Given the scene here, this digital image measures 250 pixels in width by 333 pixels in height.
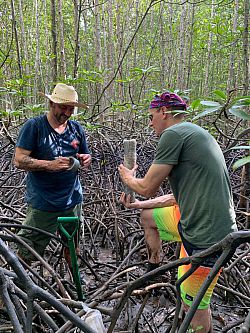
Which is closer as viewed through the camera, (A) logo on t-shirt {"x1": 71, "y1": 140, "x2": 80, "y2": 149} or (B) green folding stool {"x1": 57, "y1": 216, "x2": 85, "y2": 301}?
(B) green folding stool {"x1": 57, "y1": 216, "x2": 85, "y2": 301}

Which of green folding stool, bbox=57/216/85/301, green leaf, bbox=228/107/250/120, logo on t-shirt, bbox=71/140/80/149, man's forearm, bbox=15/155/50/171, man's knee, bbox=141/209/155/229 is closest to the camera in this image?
green leaf, bbox=228/107/250/120

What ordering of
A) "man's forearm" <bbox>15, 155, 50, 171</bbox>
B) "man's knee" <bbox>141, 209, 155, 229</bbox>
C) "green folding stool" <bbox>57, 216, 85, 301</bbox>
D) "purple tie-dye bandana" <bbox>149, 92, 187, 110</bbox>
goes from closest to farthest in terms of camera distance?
1. "green folding stool" <bbox>57, 216, 85, 301</bbox>
2. "purple tie-dye bandana" <bbox>149, 92, 187, 110</bbox>
3. "man's forearm" <bbox>15, 155, 50, 171</bbox>
4. "man's knee" <bbox>141, 209, 155, 229</bbox>

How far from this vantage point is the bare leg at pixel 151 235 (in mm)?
2273

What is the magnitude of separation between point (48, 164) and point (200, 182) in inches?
38.1

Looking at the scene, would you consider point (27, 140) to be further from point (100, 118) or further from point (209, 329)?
point (100, 118)

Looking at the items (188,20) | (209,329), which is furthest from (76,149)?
(188,20)

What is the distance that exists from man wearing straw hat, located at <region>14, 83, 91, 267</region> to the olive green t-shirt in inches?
29.5

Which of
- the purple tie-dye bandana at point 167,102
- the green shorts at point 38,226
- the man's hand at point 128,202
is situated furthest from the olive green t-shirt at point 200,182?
the green shorts at point 38,226

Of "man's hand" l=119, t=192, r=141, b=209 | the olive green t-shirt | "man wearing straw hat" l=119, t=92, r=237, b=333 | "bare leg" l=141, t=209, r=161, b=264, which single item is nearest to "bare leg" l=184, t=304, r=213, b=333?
"man wearing straw hat" l=119, t=92, r=237, b=333

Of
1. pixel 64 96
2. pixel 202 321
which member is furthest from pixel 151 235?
pixel 64 96

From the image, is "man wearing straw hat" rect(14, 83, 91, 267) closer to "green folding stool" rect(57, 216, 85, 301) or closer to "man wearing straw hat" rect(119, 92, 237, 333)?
"green folding stool" rect(57, 216, 85, 301)

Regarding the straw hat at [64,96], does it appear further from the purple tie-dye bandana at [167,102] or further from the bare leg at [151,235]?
the bare leg at [151,235]

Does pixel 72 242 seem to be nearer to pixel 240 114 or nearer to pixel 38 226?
pixel 38 226

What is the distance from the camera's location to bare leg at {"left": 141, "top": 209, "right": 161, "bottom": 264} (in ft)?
7.46
